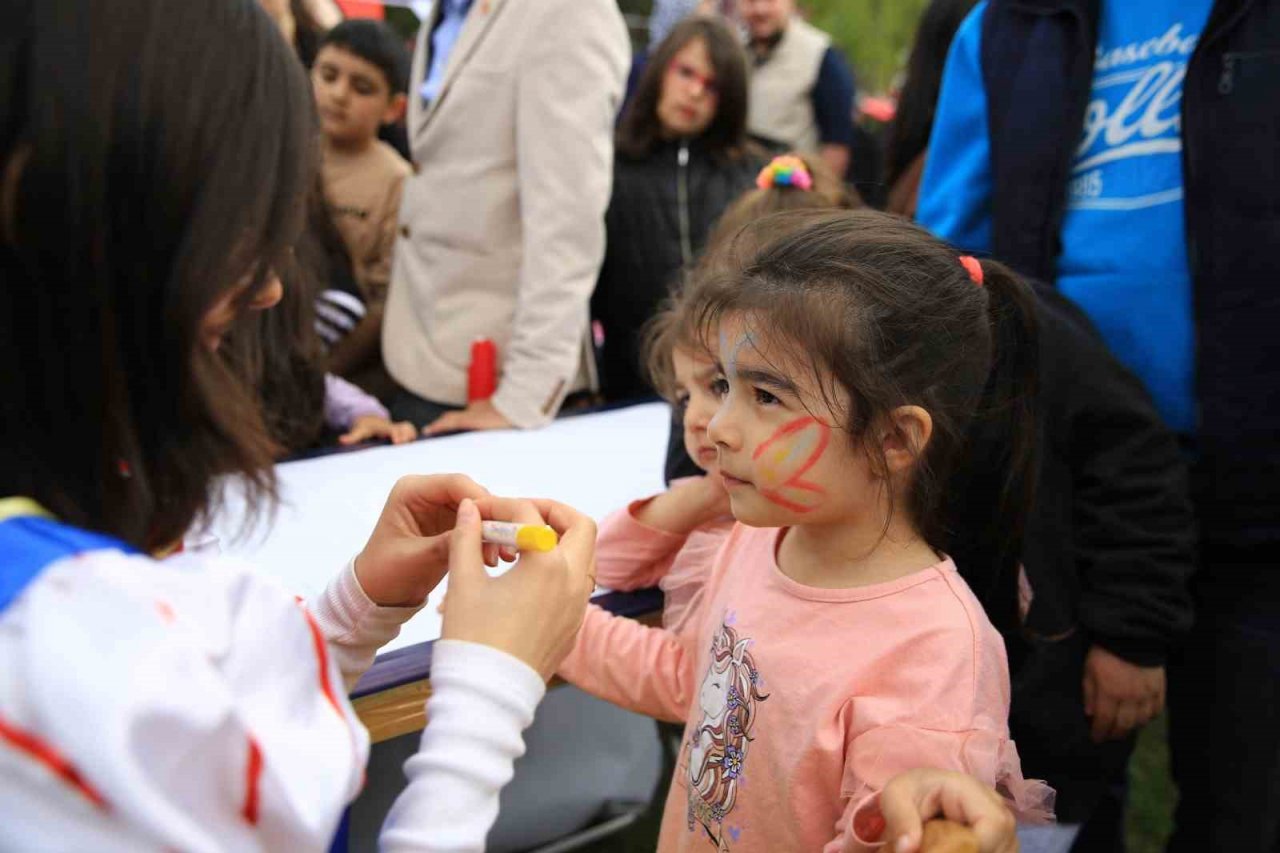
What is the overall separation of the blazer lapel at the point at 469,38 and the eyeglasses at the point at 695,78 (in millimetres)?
726

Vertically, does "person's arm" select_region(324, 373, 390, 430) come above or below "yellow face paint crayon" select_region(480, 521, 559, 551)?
below

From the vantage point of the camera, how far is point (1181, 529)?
134 centimetres

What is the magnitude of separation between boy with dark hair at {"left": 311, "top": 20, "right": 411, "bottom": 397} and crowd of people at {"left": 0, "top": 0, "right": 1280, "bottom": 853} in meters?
0.25

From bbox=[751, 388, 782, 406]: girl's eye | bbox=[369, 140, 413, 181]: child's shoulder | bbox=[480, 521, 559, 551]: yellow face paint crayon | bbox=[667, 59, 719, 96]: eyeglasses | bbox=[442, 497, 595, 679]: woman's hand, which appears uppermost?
bbox=[667, 59, 719, 96]: eyeglasses

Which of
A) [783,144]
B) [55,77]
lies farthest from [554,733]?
[783,144]

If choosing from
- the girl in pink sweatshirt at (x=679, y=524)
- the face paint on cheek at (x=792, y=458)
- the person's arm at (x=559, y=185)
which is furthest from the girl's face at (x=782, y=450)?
the person's arm at (x=559, y=185)

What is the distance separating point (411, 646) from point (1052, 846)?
752 millimetres

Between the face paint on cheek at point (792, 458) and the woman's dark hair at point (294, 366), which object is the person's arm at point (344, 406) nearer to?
the woman's dark hair at point (294, 366)

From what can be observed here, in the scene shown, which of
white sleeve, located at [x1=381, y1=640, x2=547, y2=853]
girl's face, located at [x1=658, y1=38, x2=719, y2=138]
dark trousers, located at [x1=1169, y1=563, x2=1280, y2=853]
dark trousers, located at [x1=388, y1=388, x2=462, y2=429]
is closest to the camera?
white sleeve, located at [x1=381, y1=640, x2=547, y2=853]

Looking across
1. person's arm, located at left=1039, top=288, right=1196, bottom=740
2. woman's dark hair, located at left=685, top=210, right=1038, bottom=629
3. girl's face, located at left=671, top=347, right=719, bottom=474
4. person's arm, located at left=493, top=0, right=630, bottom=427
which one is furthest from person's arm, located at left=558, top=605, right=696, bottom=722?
person's arm, located at left=493, top=0, right=630, bottom=427

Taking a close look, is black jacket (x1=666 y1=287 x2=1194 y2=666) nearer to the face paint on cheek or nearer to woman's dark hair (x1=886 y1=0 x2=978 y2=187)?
the face paint on cheek

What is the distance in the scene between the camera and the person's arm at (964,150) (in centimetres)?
165

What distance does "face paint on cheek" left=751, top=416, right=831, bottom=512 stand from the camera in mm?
1005

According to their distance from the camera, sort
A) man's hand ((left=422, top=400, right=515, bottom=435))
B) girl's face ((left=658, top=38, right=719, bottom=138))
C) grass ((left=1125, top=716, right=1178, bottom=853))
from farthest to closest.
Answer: girl's face ((left=658, top=38, right=719, bottom=138)) < grass ((left=1125, top=716, right=1178, bottom=853)) < man's hand ((left=422, top=400, right=515, bottom=435))
